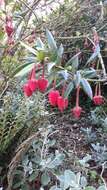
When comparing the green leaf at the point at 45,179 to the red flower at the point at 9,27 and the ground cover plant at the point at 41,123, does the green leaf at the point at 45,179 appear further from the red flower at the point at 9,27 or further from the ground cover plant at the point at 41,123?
the red flower at the point at 9,27

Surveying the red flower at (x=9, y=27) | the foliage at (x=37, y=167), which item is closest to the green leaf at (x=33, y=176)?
the foliage at (x=37, y=167)

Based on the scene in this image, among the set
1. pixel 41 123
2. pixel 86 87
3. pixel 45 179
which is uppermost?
pixel 86 87

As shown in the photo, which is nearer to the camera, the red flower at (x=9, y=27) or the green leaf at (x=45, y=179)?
the red flower at (x=9, y=27)

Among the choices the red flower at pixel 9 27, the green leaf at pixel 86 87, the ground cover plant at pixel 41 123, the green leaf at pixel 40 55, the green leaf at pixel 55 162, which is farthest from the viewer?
the green leaf at pixel 55 162

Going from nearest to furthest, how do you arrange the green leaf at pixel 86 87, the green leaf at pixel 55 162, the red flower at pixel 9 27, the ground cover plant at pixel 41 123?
1. the green leaf at pixel 86 87
2. the ground cover plant at pixel 41 123
3. the red flower at pixel 9 27
4. the green leaf at pixel 55 162

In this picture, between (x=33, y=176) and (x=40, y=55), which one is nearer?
(x=40, y=55)

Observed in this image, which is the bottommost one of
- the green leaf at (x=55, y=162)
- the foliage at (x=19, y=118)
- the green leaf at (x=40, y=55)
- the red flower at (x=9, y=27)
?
the green leaf at (x=55, y=162)

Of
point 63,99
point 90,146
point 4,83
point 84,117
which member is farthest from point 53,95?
point 84,117

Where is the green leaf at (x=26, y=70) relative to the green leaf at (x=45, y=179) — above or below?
above

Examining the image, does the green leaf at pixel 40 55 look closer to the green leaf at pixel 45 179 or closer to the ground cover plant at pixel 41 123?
the ground cover plant at pixel 41 123

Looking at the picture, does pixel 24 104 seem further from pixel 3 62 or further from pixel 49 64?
pixel 49 64

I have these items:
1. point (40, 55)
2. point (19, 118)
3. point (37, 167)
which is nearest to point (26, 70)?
point (40, 55)

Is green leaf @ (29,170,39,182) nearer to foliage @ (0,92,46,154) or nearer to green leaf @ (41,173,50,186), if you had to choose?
green leaf @ (41,173,50,186)

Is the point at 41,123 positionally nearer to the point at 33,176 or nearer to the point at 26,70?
the point at 33,176
